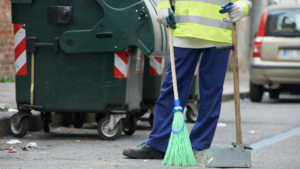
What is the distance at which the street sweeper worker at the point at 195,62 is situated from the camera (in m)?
3.57

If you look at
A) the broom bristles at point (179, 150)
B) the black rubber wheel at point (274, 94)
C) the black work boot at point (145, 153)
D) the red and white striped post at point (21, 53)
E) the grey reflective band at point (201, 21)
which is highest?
the grey reflective band at point (201, 21)

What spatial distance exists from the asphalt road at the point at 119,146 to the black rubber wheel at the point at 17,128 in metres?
0.06

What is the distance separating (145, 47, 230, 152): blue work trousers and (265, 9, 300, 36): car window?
5.61m

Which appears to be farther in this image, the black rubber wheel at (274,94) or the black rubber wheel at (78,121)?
the black rubber wheel at (274,94)

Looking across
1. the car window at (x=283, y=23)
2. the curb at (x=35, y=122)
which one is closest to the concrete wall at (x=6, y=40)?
the curb at (x=35, y=122)

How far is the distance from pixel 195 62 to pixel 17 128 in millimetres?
2094

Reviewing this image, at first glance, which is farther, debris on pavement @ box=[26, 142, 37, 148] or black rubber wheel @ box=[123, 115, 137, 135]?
black rubber wheel @ box=[123, 115, 137, 135]

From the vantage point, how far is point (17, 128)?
4914mm

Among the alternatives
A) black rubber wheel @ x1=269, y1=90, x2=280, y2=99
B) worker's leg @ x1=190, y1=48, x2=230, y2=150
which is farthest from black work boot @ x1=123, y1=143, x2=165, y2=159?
black rubber wheel @ x1=269, y1=90, x2=280, y2=99

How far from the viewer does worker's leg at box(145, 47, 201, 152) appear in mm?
3631

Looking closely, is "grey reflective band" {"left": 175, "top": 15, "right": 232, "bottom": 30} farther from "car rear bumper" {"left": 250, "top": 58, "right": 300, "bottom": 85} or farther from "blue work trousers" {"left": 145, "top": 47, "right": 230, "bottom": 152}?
"car rear bumper" {"left": 250, "top": 58, "right": 300, "bottom": 85}

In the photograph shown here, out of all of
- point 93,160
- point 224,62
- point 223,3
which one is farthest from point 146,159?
point 223,3

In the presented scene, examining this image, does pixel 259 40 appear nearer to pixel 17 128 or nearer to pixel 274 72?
pixel 274 72

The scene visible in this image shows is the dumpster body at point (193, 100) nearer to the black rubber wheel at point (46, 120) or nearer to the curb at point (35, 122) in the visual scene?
the curb at point (35, 122)
